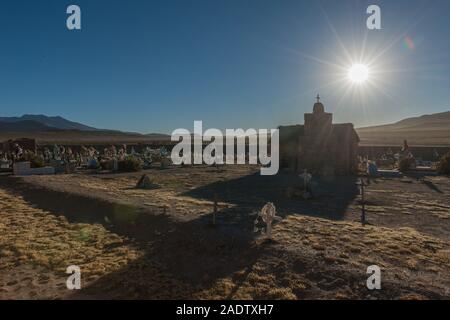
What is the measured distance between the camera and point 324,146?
→ 31422mm

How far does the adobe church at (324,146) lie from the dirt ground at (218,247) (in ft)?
41.9

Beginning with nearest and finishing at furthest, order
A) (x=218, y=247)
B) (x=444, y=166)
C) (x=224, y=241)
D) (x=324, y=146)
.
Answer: (x=218, y=247) → (x=224, y=241) → (x=444, y=166) → (x=324, y=146)

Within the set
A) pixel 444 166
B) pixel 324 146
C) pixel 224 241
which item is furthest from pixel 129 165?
pixel 444 166

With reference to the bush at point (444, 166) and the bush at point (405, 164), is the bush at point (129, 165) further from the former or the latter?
the bush at point (444, 166)

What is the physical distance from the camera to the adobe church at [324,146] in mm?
31328

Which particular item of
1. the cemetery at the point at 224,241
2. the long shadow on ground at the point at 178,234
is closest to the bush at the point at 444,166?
the cemetery at the point at 224,241

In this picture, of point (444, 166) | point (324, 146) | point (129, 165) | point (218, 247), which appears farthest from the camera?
point (129, 165)

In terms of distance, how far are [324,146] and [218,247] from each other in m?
23.6

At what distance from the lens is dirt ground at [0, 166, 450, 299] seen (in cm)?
764

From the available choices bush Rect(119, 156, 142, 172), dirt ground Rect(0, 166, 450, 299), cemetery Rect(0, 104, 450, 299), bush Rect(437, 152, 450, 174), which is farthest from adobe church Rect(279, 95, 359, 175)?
bush Rect(119, 156, 142, 172)

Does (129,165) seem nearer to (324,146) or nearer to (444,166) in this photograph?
(324,146)
